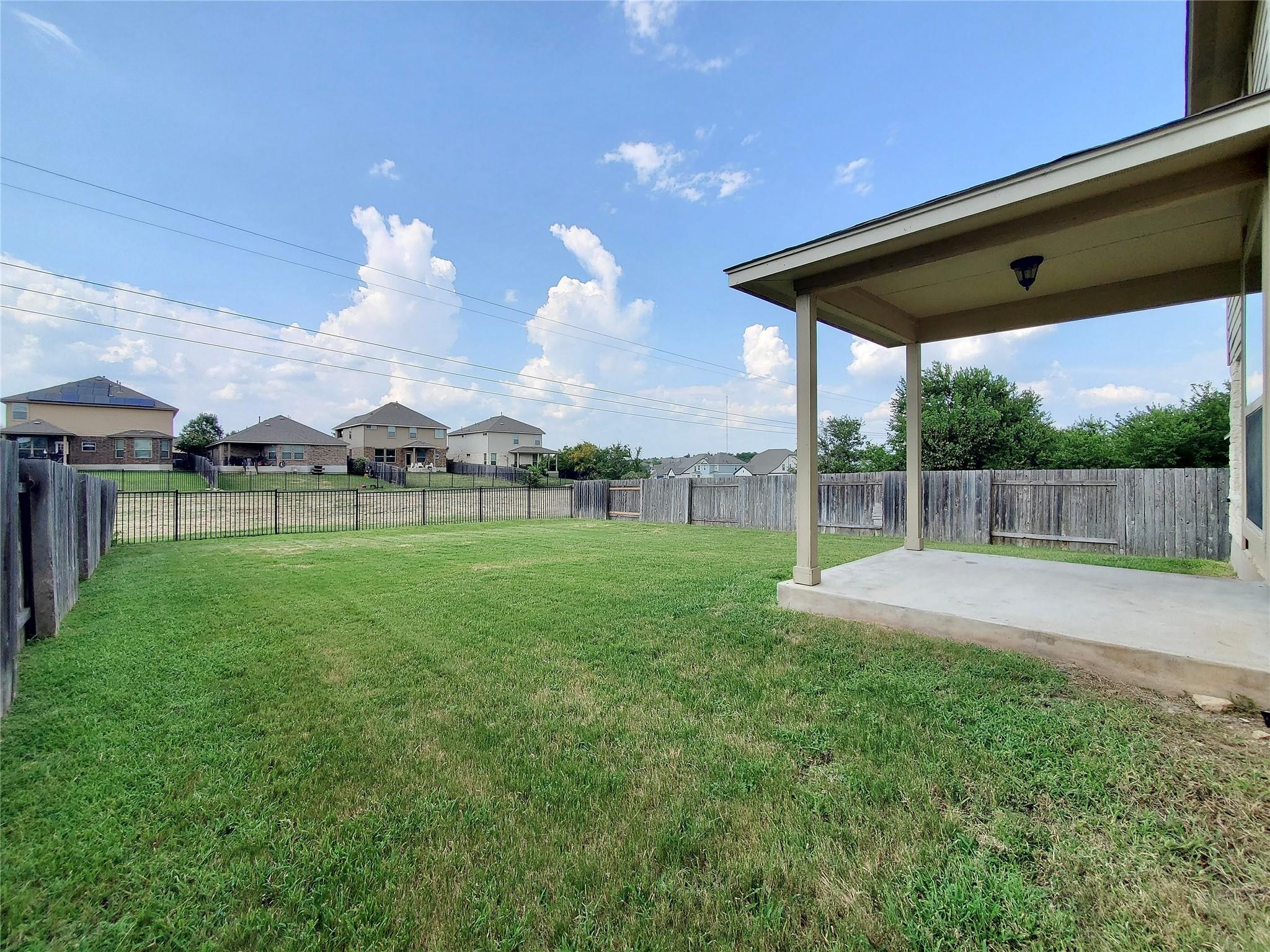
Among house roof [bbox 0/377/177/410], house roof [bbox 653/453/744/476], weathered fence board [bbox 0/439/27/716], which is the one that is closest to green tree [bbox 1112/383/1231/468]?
weathered fence board [bbox 0/439/27/716]

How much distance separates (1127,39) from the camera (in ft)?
18.7

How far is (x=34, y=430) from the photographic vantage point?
27031 millimetres

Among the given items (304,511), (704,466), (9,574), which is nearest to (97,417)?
(304,511)

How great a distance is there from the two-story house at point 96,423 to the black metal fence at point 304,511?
1522 centimetres

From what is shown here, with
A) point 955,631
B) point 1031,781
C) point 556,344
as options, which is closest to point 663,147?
point 556,344

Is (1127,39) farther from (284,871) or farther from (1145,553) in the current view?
(284,871)

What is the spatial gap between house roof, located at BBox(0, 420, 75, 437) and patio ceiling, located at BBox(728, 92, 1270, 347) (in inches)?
1565

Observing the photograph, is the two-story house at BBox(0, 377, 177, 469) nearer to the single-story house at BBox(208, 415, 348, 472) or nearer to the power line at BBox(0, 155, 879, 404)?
the single-story house at BBox(208, 415, 348, 472)

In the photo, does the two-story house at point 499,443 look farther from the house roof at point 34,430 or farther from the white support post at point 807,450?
the white support post at point 807,450

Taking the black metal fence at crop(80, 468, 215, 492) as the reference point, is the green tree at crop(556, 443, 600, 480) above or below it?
above

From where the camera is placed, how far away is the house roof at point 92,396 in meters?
28.9

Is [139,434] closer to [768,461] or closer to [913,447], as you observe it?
[913,447]

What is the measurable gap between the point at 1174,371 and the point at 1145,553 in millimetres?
8251

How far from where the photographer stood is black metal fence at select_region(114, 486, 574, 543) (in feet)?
43.4
